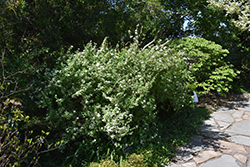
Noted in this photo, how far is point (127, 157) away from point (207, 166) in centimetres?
117

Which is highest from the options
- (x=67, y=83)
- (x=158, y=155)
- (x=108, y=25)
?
(x=108, y=25)

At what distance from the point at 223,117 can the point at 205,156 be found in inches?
78.1

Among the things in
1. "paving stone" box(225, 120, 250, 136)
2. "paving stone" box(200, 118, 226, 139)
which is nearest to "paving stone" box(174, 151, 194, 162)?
"paving stone" box(200, 118, 226, 139)

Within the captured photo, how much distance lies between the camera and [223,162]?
2.92 m

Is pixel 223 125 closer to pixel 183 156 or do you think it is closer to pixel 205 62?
pixel 183 156

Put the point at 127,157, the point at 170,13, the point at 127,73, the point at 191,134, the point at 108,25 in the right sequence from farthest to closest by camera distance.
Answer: the point at 170,13 < the point at 108,25 < the point at 191,134 < the point at 127,73 < the point at 127,157

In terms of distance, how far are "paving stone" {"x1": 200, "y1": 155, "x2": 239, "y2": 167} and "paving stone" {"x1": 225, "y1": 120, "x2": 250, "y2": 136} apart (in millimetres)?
1133

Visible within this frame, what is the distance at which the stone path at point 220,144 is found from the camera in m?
2.94

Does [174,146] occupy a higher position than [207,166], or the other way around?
[174,146]

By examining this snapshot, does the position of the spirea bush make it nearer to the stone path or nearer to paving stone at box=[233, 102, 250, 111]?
the stone path

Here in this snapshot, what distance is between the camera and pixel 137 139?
128 inches

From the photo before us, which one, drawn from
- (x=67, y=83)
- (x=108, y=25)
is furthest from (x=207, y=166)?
(x=108, y=25)

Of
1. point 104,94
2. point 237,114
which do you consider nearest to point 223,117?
point 237,114

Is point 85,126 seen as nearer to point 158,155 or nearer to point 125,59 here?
point 158,155
